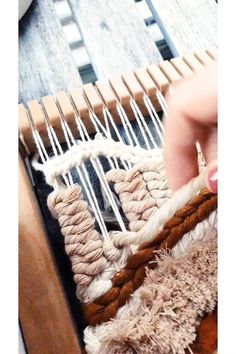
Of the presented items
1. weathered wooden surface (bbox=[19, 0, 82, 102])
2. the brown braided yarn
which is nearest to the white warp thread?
the brown braided yarn

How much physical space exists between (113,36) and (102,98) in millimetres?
265

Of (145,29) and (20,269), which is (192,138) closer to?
(20,269)

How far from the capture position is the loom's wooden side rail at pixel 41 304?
22.9 inches

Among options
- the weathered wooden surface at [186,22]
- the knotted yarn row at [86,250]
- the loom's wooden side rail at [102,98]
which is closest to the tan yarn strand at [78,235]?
the knotted yarn row at [86,250]

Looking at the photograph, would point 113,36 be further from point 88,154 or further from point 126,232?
point 126,232

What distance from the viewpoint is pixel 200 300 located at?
54cm

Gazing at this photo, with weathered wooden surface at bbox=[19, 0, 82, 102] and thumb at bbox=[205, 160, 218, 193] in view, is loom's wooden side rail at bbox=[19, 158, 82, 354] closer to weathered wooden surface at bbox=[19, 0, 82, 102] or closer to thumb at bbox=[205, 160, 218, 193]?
thumb at bbox=[205, 160, 218, 193]

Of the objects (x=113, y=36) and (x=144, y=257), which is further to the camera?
(x=113, y=36)

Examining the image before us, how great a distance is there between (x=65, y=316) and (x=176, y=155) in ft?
0.84

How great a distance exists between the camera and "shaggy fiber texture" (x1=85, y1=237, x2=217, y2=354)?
52 centimetres

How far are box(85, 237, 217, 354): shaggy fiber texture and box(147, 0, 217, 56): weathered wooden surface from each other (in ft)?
1.69

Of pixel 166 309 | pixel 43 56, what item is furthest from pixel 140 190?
pixel 43 56

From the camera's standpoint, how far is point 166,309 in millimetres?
535

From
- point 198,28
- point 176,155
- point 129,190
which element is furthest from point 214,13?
point 176,155
